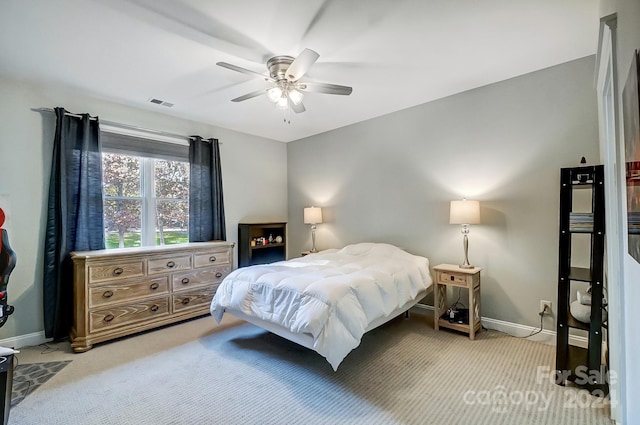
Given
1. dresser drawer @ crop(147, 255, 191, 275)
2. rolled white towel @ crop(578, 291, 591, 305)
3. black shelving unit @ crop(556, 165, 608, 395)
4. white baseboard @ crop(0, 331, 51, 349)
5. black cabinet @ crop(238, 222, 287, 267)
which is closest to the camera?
black shelving unit @ crop(556, 165, 608, 395)

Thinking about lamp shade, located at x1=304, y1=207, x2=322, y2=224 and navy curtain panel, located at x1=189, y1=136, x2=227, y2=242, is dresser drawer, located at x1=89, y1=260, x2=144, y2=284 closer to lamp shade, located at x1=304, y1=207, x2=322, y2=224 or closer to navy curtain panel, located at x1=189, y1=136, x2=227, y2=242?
navy curtain panel, located at x1=189, y1=136, x2=227, y2=242

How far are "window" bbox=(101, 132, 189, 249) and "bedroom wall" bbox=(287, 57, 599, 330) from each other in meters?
2.37

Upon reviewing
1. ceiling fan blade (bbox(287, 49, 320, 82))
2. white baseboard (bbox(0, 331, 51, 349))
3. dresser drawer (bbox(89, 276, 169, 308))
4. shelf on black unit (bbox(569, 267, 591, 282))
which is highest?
ceiling fan blade (bbox(287, 49, 320, 82))

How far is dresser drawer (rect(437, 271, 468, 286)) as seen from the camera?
291 cm

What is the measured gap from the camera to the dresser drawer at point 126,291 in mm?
2826

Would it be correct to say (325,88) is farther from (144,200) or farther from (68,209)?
(68,209)

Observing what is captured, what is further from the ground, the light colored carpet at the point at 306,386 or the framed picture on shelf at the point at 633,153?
the framed picture on shelf at the point at 633,153

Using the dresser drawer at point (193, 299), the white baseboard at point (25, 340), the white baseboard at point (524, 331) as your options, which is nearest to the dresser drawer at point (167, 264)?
the dresser drawer at point (193, 299)

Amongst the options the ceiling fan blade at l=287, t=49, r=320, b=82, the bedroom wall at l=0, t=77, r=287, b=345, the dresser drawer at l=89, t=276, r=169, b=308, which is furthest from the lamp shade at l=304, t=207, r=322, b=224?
the bedroom wall at l=0, t=77, r=287, b=345

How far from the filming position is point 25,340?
2.83m

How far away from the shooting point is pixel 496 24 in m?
2.09

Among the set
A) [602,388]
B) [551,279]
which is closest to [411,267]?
[551,279]

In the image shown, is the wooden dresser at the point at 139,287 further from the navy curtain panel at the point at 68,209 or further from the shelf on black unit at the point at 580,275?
the shelf on black unit at the point at 580,275

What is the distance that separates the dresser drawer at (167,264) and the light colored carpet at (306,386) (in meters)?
0.72
